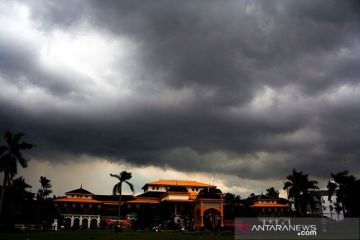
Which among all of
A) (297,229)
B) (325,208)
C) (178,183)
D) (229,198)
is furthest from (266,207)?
Result: (297,229)

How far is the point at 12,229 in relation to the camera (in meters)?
49.6

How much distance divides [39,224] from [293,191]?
46.0m

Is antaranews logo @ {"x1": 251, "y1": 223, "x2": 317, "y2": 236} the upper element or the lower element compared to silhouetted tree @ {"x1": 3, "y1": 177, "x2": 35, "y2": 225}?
lower

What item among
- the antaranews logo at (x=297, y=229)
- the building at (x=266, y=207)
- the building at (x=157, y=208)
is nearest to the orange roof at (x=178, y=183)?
the building at (x=157, y=208)

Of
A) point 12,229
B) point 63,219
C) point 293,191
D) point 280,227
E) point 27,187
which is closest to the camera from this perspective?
point 280,227

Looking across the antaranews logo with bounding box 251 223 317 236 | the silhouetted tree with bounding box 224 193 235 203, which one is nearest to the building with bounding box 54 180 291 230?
the silhouetted tree with bounding box 224 193 235 203

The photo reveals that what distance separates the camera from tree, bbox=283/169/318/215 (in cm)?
6906

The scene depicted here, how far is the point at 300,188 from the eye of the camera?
69.4 metres

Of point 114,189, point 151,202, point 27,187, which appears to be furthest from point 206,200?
point 27,187

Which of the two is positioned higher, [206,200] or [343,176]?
[343,176]

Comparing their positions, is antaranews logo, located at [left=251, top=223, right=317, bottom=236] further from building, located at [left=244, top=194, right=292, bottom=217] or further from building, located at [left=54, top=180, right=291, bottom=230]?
building, located at [left=244, top=194, right=292, bottom=217]

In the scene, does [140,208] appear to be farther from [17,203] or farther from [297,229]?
[297,229]

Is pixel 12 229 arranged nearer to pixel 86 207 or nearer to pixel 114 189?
pixel 114 189

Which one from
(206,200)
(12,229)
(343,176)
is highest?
(343,176)
